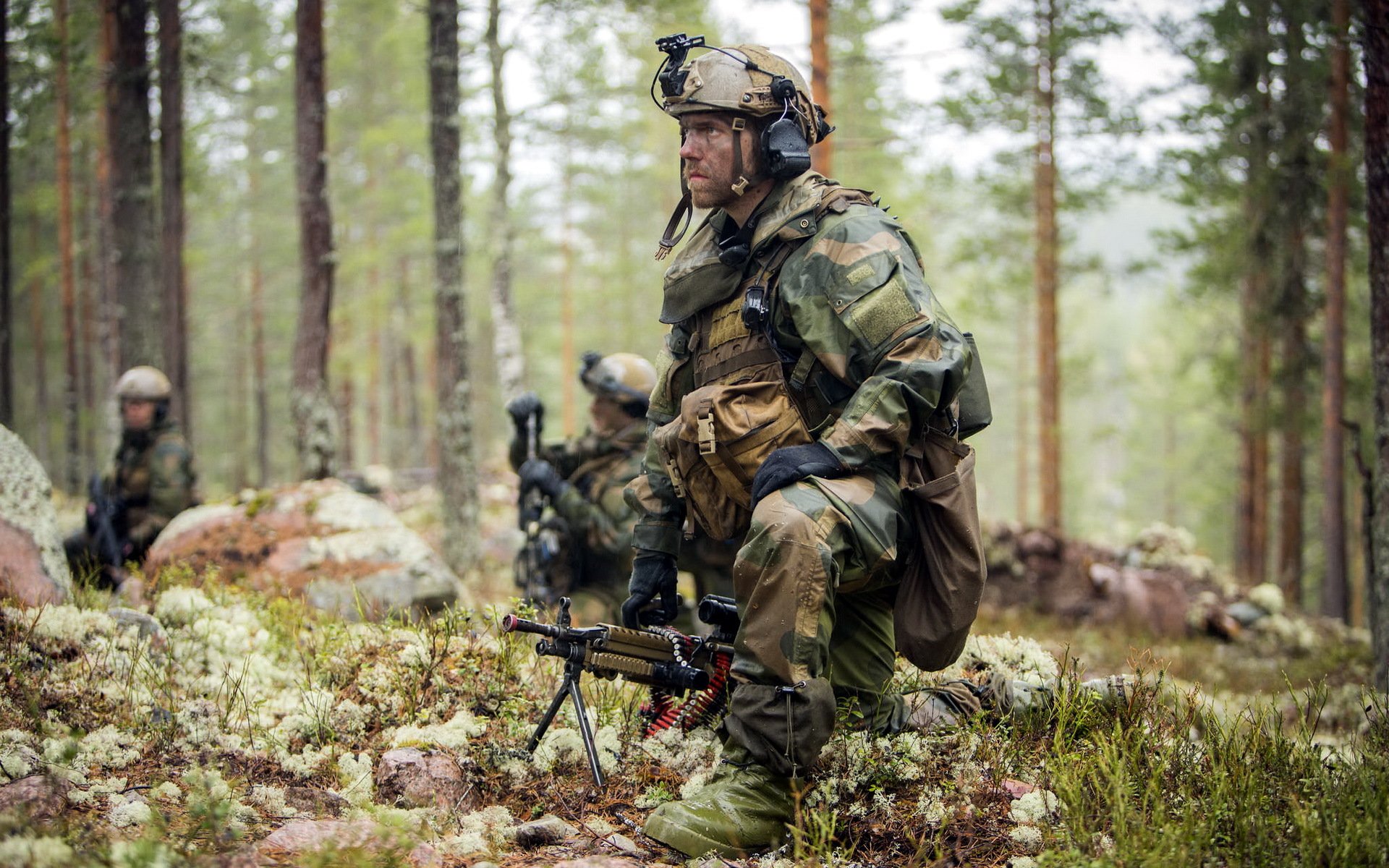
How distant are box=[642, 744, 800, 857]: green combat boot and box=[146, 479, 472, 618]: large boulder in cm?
370

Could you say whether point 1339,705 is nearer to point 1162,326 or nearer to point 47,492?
point 47,492

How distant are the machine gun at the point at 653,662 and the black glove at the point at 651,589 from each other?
6 centimetres

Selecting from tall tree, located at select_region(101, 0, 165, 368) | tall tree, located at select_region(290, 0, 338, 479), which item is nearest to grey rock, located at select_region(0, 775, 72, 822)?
tall tree, located at select_region(290, 0, 338, 479)

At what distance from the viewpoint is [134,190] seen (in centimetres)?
1173

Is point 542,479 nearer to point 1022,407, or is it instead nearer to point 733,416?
point 733,416

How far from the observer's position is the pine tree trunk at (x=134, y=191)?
11266 millimetres

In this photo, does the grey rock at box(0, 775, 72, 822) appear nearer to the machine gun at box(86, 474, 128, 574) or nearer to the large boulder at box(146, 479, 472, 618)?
the large boulder at box(146, 479, 472, 618)

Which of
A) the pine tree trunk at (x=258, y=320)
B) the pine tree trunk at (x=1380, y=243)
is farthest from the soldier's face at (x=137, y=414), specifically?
the pine tree trunk at (x=258, y=320)

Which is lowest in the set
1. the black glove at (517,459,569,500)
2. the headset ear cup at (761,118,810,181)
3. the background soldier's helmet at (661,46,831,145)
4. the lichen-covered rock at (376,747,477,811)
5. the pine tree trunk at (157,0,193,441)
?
the lichen-covered rock at (376,747,477,811)

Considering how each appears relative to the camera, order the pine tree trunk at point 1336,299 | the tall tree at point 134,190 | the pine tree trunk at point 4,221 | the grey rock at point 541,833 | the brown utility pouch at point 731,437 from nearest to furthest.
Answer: the grey rock at point 541,833, the brown utility pouch at point 731,437, the pine tree trunk at point 4,221, the tall tree at point 134,190, the pine tree trunk at point 1336,299

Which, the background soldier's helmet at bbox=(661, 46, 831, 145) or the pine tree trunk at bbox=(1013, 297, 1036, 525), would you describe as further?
the pine tree trunk at bbox=(1013, 297, 1036, 525)

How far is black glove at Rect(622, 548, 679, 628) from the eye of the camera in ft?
13.2

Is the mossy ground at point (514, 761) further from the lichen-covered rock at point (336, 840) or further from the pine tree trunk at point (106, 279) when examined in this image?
the pine tree trunk at point (106, 279)

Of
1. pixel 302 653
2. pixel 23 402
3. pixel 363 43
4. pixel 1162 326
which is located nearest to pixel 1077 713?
pixel 302 653
